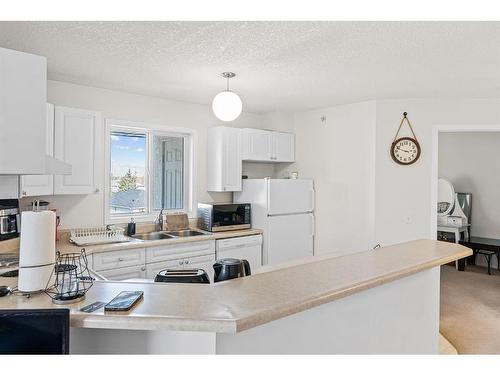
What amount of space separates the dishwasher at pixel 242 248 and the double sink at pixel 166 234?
260 mm

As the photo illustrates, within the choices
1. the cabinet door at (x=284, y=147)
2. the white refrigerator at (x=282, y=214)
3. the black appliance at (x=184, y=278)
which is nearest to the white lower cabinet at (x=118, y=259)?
the white refrigerator at (x=282, y=214)

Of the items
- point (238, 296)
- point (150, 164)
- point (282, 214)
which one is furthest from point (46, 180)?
point (282, 214)

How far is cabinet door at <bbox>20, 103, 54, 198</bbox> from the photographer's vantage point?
278cm

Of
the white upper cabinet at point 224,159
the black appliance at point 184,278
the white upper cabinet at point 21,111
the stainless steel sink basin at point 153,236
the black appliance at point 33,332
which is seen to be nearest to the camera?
the black appliance at point 33,332

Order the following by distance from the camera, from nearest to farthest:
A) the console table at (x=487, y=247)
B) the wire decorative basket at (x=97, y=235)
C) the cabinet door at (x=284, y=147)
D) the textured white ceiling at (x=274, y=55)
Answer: the textured white ceiling at (x=274, y=55) < the wire decorative basket at (x=97, y=235) < the cabinet door at (x=284, y=147) < the console table at (x=487, y=247)

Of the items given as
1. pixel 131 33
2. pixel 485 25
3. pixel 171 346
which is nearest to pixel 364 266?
→ pixel 171 346

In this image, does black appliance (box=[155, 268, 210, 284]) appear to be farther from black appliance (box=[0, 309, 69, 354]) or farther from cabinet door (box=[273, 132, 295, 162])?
cabinet door (box=[273, 132, 295, 162])

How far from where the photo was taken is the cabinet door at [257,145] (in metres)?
4.51

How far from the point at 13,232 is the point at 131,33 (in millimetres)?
1812

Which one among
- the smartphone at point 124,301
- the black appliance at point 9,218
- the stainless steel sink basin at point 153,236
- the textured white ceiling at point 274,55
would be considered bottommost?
the stainless steel sink basin at point 153,236

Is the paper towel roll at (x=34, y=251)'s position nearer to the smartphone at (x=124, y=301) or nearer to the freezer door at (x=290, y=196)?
the smartphone at (x=124, y=301)

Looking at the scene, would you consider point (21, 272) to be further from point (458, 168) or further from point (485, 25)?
point (458, 168)

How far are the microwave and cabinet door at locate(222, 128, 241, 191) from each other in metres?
0.26

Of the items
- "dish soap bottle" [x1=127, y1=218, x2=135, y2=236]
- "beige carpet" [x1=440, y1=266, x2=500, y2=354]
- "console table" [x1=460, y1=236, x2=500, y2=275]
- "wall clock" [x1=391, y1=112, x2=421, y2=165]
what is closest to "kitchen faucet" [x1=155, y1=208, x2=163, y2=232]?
"dish soap bottle" [x1=127, y1=218, x2=135, y2=236]
